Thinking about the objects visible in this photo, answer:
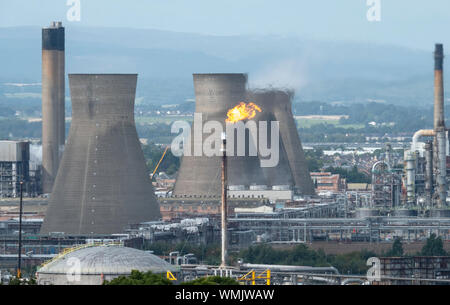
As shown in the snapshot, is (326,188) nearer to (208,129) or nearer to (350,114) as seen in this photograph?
(208,129)

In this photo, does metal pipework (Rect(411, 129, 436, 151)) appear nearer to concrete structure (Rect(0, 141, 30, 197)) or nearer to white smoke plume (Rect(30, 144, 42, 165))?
white smoke plume (Rect(30, 144, 42, 165))

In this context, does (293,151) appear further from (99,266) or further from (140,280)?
(140,280)

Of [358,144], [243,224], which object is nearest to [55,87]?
[243,224]

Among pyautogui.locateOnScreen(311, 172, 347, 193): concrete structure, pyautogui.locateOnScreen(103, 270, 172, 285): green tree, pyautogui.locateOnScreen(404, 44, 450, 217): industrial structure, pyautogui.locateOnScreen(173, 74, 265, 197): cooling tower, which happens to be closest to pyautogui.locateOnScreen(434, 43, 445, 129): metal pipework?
pyautogui.locateOnScreen(404, 44, 450, 217): industrial structure

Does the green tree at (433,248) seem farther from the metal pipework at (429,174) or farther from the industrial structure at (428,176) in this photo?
the metal pipework at (429,174)

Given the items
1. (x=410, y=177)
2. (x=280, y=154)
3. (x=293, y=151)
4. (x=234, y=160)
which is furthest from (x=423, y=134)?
(x=234, y=160)
